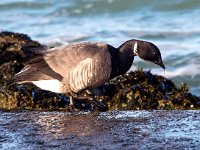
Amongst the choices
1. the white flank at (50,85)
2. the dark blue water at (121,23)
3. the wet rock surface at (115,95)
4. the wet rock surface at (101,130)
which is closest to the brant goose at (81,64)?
the white flank at (50,85)

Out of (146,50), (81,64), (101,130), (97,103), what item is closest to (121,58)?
(146,50)

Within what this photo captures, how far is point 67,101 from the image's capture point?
8172mm

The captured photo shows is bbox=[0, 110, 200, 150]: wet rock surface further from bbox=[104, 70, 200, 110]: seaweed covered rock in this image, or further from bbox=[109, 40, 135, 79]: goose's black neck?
bbox=[104, 70, 200, 110]: seaweed covered rock

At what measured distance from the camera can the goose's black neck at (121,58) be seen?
7.56 meters

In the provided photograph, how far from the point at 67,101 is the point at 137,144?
2.33 metres

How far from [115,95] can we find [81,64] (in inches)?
39.5

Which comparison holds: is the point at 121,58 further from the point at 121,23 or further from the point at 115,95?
the point at 121,23

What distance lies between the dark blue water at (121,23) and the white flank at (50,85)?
6.03 meters

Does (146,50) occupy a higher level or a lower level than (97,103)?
higher

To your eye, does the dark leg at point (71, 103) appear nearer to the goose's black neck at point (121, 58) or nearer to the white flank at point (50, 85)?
the white flank at point (50, 85)

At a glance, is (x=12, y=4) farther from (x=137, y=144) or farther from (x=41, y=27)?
(x=137, y=144)

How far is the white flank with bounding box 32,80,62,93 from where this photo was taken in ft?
25.3

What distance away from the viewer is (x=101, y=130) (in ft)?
21.3

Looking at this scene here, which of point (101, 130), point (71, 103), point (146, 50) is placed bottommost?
point (101, 130)
